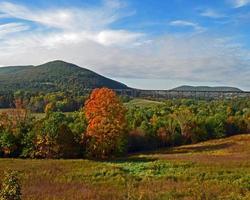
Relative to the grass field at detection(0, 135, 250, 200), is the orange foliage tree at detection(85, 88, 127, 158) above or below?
above

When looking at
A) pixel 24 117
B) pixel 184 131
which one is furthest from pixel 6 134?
pixel 184 131

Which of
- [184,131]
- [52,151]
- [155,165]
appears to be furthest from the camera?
[184,131]

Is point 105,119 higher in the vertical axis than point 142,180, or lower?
higher

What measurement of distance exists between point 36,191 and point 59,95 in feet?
506

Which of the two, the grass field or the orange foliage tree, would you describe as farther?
the orange foliage tree

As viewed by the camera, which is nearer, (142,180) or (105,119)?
(142,180)

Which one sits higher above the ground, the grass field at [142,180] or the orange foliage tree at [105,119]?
the orange foliage tree at [105,119]

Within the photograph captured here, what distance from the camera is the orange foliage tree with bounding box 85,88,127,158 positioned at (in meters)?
57.9

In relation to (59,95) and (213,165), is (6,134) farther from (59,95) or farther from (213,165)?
(59,95)

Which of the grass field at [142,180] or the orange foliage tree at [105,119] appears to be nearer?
the grass field at [142,180]

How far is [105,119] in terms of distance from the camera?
190 feet

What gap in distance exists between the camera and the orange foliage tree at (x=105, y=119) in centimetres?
5794

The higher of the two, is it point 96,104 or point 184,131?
point 96,104

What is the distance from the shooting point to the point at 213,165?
159 ft
